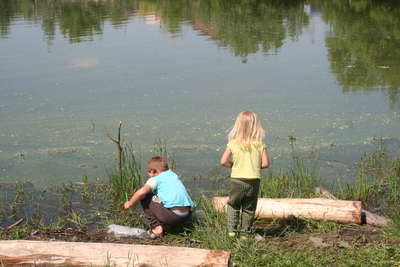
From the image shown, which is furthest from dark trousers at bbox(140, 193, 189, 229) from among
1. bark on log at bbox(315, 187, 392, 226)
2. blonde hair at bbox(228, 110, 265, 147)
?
bark on log at bbox(315, 187, 392, 226)

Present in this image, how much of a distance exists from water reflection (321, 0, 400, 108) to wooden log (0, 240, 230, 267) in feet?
23.0

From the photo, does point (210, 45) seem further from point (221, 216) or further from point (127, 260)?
point (127, 260)

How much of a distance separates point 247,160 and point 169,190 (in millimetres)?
800

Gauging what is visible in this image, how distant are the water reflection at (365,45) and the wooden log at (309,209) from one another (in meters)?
5.46

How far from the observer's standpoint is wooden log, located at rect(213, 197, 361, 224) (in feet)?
18.1

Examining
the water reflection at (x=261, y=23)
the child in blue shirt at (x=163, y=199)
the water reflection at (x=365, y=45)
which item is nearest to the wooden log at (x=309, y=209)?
the child in blue shirt at (x=163, y=199)

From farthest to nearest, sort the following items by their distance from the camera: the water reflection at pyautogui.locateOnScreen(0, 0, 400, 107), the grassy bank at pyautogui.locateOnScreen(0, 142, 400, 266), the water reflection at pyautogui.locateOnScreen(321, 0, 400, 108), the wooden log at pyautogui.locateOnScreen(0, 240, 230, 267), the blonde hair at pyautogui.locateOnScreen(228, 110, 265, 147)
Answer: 1. the water reflection at pyautogui.locateOnScreen(0, 0, 400, 107)
2. the water reflection at pyautogui.locateOnScreen(321, 0, 400, 108)
3. the blonde hair at pyautogui.locateOnScreen(228, 110, 265, 147)
4. the grassy bank at pyautogui.locateOnScreen(0, 142, 400, 266)
5. the wooden log at pyautogui.locateOnScreen(0, 240, 230, 267)

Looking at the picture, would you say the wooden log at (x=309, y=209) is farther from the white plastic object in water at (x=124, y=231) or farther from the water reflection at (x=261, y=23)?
the water reflection at (x=261, y=23)

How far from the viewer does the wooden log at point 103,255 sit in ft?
14.5

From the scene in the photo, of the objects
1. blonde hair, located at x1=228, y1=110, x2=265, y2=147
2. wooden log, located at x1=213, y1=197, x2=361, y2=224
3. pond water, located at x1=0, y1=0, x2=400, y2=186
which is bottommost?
pond water, located at x1=0, y1=0, x2=400, y2=186

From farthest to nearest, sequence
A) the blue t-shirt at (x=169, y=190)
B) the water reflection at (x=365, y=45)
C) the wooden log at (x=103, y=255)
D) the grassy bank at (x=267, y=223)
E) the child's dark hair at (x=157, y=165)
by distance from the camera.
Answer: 1. the water reflection at (x=365, y=45)
2. the child's dark hair at (x=157, y=165)
3. the blue t-shirt at (x=169, y=190)
4. the grassy bank at (x=267, y=223)
5. the wooden log at (x=103, y=255)

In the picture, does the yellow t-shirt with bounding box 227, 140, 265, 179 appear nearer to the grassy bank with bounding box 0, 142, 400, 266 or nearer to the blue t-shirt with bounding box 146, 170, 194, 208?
the grassy bank with bounding box 0, 142, 400, 266

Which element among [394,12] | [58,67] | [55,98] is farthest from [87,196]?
[394,12]

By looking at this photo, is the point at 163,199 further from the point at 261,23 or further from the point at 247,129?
the point at 261,23
